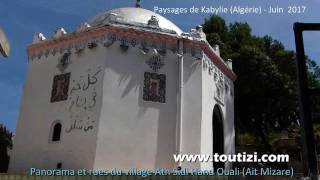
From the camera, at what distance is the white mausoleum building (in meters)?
12.6

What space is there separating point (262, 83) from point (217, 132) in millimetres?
7677

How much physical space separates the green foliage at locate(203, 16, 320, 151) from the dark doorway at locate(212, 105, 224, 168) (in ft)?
23.7

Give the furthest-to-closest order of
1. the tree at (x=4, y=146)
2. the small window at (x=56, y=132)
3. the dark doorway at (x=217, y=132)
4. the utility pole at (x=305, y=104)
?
the tree at (x=4, y=146), the dark doorway at (x=217, y=132), the small window at (x=56, y=132), the utility pole at (x=305, y=104)

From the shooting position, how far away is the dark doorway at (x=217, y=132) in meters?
15.3

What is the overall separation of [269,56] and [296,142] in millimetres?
5848

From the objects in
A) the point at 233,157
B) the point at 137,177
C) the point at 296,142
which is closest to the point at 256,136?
the point at 296,142

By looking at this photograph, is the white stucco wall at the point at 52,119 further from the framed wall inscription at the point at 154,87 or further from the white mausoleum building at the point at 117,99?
the framed wall inscription at the point at 154,87

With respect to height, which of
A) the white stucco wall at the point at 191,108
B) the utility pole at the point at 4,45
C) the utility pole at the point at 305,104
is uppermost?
the white stucco wall at the point at 191,108

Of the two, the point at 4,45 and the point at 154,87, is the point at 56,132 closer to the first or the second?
the point at 154,87

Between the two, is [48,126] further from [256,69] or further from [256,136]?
[256,136]

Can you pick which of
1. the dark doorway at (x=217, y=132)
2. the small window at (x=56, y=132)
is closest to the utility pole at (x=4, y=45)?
the small window at (x=56, y=132)

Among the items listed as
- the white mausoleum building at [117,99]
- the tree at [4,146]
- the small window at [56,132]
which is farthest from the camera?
the tree at [4,146]

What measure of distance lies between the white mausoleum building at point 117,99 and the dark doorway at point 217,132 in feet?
2.62

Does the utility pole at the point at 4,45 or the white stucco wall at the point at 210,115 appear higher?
the white stucco wall at the point at 210,115
